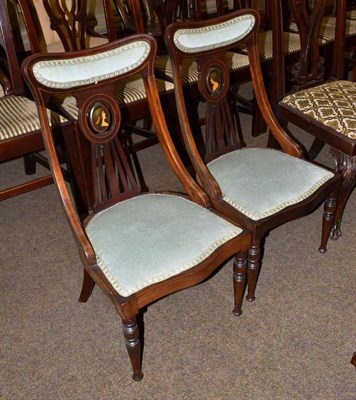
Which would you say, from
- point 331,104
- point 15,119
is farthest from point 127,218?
point 331,104

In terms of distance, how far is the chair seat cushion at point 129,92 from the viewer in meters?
1.88

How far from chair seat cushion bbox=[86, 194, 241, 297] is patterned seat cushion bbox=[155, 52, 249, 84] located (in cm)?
85

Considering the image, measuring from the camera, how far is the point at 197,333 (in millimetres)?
1562

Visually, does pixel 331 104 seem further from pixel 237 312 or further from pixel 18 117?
pixel 18 117

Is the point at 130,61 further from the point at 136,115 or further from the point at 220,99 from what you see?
the point at 136,115

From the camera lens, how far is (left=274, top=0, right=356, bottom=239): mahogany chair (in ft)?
5.68

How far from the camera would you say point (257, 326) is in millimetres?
1574

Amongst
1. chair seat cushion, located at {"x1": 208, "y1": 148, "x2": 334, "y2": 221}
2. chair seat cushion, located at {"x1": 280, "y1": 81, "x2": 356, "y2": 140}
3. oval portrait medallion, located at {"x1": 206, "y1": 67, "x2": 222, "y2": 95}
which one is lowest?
chair seat cushion, located at {"x1": 208, "y1": 148, "x2": 334, "y2": 221}

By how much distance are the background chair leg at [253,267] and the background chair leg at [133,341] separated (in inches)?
17.8

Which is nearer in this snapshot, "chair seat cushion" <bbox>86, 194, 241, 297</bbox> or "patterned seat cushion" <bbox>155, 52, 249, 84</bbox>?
"chair seat cushion" <bbox>86, 194, 241, 297</bbox>

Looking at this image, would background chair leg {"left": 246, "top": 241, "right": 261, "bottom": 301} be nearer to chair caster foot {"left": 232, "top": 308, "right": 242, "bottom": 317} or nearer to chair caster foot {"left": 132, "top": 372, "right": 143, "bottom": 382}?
chair caster foot {"left": 232, "top": 308, "right": 242, "bottom": 317}

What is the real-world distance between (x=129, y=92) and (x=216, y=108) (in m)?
0.51

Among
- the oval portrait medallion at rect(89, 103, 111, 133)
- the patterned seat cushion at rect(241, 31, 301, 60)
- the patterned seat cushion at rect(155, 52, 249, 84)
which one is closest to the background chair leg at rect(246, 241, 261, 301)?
the oval portrait medallion at rect(89, 103, 111, 133)

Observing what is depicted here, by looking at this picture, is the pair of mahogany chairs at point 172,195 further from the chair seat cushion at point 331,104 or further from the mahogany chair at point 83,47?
the mahogany chair at point 83,47
